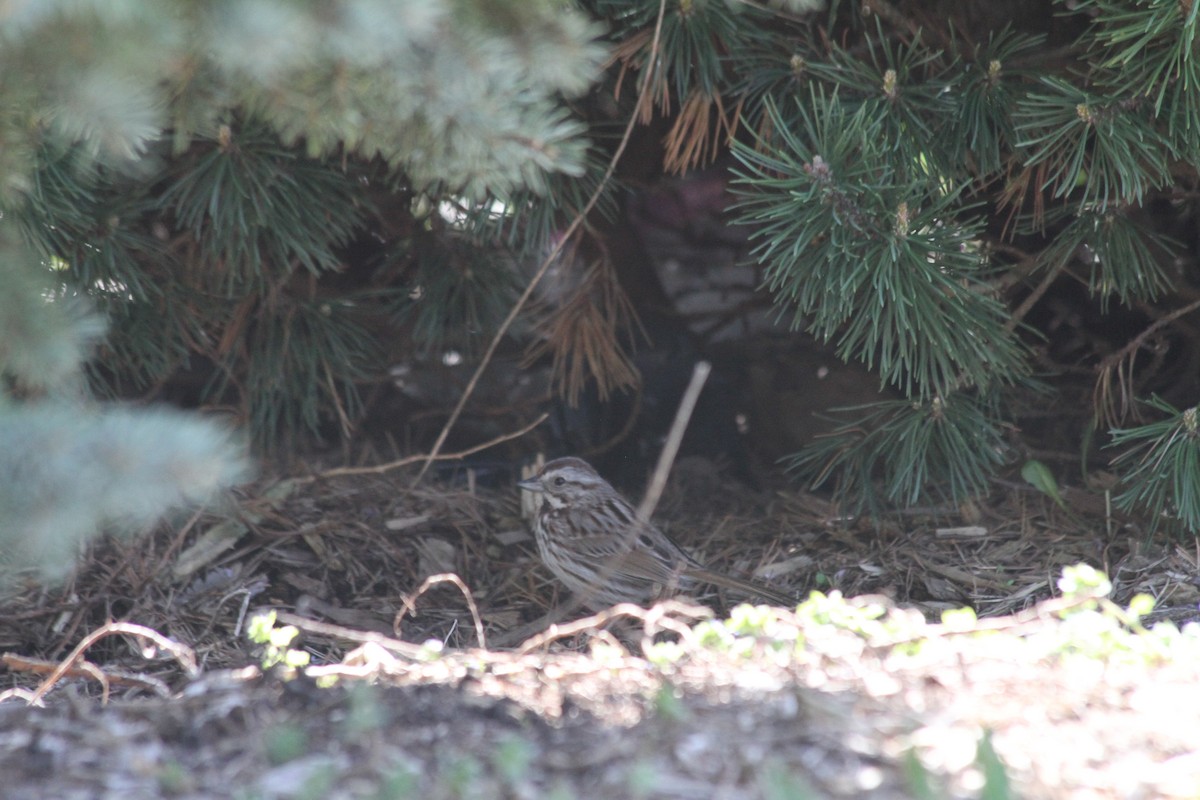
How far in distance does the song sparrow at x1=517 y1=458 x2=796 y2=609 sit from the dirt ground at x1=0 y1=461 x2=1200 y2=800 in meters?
0.44

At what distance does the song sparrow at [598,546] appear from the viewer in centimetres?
469

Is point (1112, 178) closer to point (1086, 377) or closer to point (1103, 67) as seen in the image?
point (1103, 67)

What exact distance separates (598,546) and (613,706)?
2.32m

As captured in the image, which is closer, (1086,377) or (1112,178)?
(1112,178)

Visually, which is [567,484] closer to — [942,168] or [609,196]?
[609,196]

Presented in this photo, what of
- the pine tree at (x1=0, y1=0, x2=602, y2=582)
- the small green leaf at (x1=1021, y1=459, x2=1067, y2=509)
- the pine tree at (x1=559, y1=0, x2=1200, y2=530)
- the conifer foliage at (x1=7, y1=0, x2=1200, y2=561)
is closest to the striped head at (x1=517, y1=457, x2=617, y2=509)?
the conifer foliage at (x1=7, y1=0, x2=1200, y2=561)

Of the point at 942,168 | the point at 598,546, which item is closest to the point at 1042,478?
the point at 942,168

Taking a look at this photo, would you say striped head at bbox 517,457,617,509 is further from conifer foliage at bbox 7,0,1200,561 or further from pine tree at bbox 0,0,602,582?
pine tree at bbox 0,0,602,582

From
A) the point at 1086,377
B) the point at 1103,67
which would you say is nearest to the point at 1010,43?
the point at 1103,67

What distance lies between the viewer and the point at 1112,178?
11.9 feet

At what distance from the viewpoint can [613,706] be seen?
103 inches

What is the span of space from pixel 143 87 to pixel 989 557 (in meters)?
3.37

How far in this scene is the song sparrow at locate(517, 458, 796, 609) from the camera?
15.4 feet

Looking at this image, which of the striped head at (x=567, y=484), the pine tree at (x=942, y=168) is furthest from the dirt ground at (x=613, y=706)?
the striped head at (x=567, y=484)
